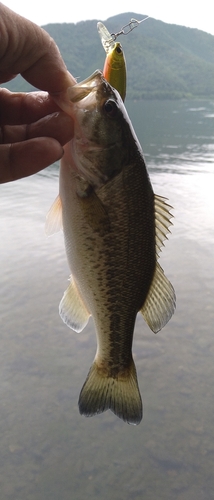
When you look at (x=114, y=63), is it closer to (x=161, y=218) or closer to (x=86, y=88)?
(x=86, y=88)

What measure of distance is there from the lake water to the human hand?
6.82 ft

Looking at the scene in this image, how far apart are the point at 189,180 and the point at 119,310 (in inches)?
332

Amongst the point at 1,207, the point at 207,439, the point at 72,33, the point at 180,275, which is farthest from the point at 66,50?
the point at 207,439

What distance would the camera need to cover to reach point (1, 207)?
7789 mm

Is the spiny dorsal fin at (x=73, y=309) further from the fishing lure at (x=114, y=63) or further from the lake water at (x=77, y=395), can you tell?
the lake water at (x=77, y=395)

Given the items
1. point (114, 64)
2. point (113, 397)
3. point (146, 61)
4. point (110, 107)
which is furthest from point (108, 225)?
point (146, 61)

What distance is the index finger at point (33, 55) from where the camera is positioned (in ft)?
4.65

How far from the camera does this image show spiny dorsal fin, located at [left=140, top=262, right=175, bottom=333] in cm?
161

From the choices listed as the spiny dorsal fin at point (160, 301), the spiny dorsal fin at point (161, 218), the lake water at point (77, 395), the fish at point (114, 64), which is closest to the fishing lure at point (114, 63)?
the fish at point (114, 64)

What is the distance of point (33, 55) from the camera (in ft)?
4.89

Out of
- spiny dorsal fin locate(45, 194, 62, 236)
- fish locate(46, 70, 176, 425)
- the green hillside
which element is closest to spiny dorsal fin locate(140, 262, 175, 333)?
fish locate(46, 70, 176, 425)

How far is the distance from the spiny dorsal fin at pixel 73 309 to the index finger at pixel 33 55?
756mm

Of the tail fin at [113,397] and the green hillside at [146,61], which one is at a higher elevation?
the tail fin at [113,397]

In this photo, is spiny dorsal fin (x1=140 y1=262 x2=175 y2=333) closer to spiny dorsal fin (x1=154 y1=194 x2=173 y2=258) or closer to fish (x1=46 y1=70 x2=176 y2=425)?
fish (x1=46 y1=70 x2=176 y2=425)
